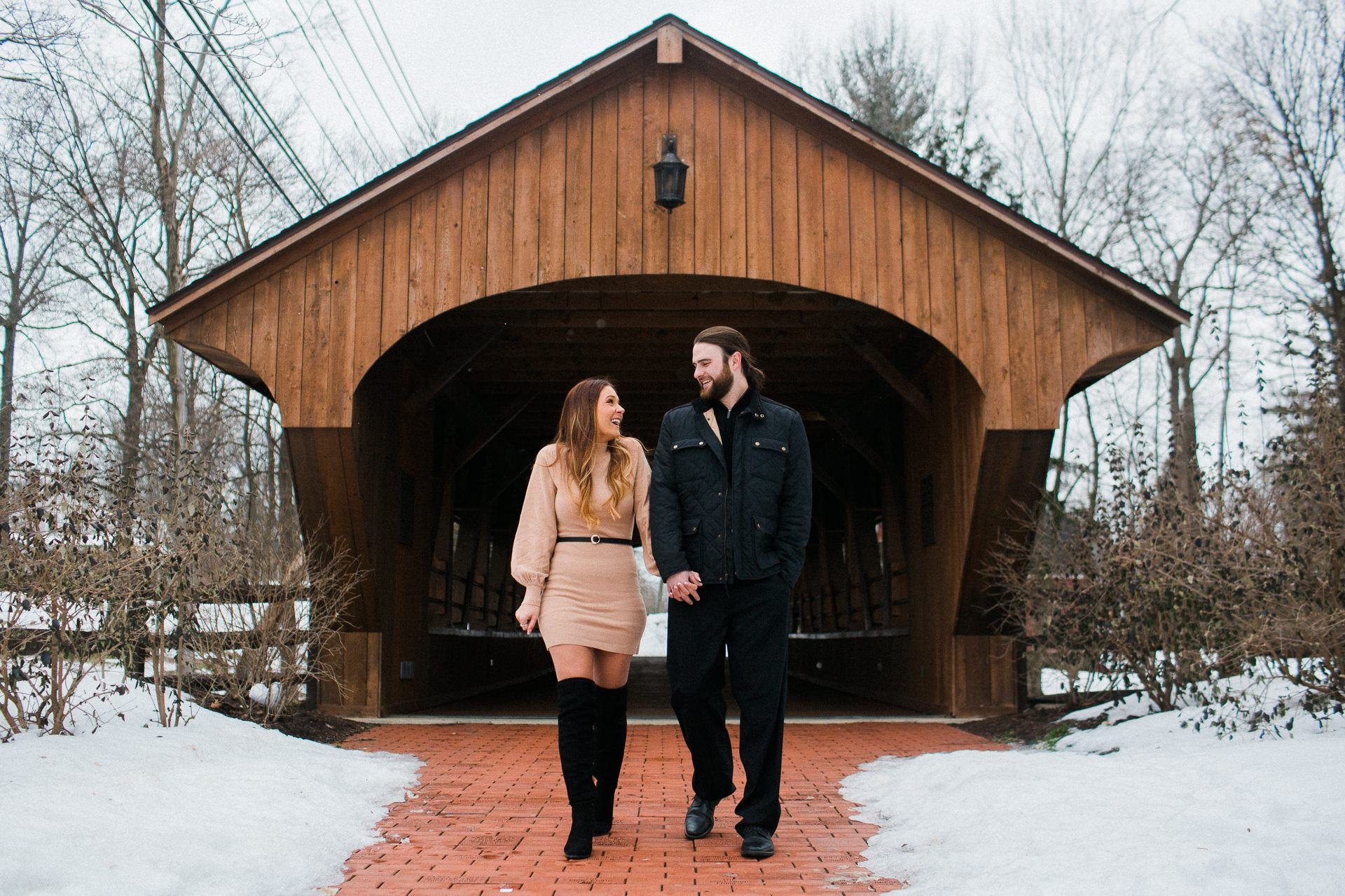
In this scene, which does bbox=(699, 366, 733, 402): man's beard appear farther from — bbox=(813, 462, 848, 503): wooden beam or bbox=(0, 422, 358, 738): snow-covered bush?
bbox=(813, 462, 848, 503): wooden beam

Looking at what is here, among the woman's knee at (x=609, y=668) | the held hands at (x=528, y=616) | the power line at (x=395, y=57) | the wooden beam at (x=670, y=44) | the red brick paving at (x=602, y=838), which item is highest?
the power line at (x=395, y=57)

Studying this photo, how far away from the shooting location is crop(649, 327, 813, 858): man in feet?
12.6

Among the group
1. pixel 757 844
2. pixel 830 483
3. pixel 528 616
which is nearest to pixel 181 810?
pixel 528 616

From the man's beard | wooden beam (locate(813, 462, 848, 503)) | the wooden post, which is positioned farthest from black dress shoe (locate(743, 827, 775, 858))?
wooden beam (locate(813, 462, 848, 503))

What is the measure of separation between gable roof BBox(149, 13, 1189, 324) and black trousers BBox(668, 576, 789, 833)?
193 inches

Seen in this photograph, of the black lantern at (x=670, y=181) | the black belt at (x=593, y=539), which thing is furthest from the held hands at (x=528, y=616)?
the black lantern at (x=670, y=181)

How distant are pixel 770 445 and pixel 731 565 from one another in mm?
410

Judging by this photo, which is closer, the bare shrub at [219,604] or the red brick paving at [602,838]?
the red brick paving at [602,838]

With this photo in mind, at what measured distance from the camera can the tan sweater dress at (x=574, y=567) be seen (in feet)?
12.6

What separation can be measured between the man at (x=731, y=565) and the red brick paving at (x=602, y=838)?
26 centimetres

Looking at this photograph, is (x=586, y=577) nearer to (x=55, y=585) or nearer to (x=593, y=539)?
(x=593, y=539)

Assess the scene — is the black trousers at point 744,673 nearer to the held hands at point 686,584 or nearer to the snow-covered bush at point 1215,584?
the held hands at point 686,584

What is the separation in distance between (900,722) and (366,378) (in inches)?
179

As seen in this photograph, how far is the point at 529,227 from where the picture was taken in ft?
27.0
